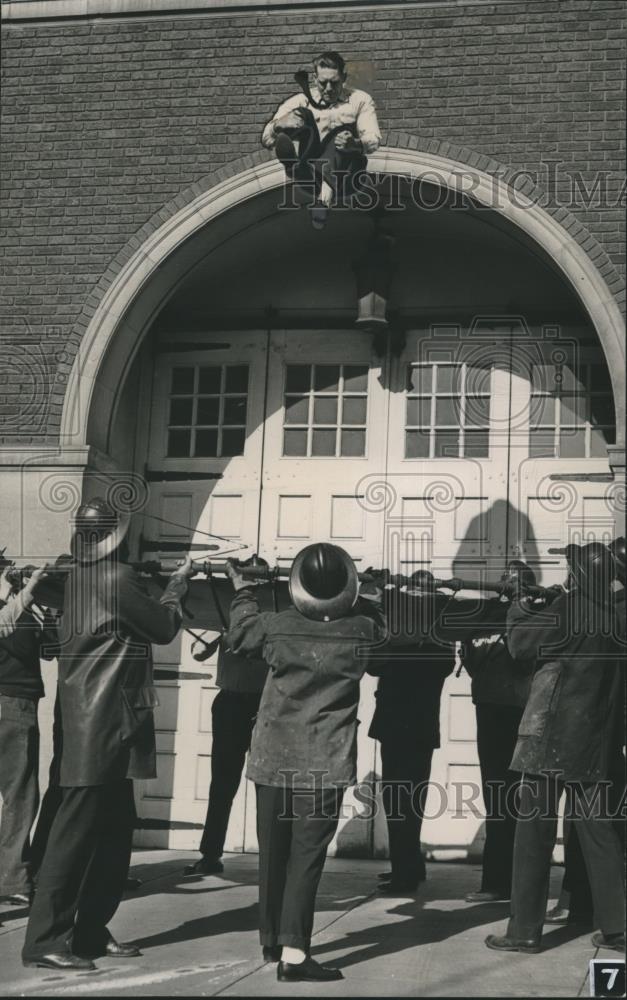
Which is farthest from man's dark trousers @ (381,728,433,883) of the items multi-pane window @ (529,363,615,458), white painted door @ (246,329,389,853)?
multi-pane window @ (529,363,615,458)

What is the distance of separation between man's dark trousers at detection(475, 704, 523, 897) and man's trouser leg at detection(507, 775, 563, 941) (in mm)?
1292

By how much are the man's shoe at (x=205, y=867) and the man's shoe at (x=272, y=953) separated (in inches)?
85.8

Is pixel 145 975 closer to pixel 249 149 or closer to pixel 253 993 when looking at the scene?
pixel 253 993

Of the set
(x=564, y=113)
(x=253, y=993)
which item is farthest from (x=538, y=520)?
(x=253, y=993)

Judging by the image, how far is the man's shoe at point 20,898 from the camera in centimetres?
724

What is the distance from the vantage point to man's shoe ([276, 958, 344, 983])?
575 centimetres

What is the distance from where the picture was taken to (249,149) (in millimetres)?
8766

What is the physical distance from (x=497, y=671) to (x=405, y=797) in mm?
960

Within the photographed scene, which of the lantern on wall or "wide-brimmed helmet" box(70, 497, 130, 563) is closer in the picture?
"wide-brimmed helmet" box(70, 497, 130, 563)

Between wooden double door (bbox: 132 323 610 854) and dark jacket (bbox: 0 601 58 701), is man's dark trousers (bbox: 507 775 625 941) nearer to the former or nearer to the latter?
dark jacket (bbox: 0 601 58 701)

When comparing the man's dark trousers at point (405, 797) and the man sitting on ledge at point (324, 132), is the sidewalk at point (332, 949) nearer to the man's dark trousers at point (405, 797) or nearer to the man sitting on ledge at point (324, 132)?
the man's dark trousers at point (405, 797)

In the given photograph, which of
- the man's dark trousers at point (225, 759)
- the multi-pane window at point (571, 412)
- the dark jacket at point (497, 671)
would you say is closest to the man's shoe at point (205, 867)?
the man's dark trousers at point (225, 759)

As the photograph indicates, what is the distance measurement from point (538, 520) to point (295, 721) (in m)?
3.70

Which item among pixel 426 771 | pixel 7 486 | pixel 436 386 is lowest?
pixel 426 771
